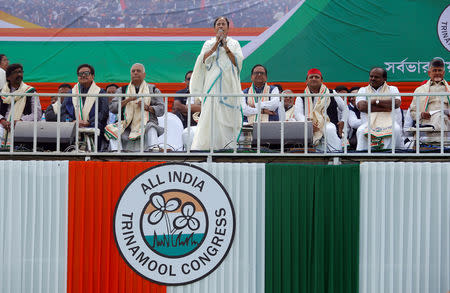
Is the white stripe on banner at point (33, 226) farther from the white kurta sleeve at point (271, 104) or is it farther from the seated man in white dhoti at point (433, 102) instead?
the seated man in white dhoti at point (433, 102)

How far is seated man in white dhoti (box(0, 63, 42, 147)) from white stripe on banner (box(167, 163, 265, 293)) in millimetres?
2290

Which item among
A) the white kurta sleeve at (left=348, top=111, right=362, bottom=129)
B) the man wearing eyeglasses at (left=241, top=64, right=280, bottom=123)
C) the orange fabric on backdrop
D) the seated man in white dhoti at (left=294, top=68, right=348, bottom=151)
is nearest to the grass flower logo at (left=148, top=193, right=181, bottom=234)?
the orange fabric on backdrop

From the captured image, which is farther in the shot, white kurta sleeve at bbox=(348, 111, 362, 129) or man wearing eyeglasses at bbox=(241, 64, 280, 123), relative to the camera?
white kurta sleeve at bbox=(348, 111, 362, 129)

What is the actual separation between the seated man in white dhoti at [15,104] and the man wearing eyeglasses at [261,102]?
2.37m

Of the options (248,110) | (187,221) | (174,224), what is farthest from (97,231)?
(248,110)

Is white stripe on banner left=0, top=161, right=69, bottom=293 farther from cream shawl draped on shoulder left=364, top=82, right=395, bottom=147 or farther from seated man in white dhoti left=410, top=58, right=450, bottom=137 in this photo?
seated man in white dhoti left=410, top=58, right=450, bottom=137

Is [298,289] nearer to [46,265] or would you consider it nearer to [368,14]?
[46,265]

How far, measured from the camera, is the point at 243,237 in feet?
21.0

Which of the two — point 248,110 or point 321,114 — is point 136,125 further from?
point 321,114

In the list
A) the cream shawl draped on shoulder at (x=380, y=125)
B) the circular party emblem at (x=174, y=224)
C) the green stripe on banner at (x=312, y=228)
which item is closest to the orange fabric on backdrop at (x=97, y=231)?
the circular party emblem at (x=174, y=224)

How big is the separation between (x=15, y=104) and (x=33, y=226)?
1.76 m

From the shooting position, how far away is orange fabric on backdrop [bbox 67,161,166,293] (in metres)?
6.39

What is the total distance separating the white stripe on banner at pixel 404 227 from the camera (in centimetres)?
623

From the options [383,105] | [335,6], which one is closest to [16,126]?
[383,105]
